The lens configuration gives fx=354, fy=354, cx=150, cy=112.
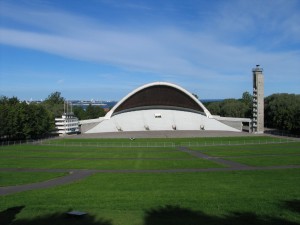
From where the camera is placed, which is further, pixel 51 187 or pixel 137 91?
pixel 137 91

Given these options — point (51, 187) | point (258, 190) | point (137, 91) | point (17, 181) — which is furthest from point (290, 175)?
point (137, 91)

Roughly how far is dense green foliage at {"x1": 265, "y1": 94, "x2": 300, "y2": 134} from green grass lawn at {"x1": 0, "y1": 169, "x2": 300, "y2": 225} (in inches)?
1797

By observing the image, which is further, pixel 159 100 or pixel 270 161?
pixel 159 100

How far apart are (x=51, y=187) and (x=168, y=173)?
8.85 meters

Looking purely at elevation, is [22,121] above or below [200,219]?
above

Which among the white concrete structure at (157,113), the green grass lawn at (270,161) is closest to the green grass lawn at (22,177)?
the green grass lawn at (270,161)

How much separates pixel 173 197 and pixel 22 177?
42.1ft

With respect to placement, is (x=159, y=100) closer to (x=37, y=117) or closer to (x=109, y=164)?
(x=37, y=117)

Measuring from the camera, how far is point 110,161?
34.3m

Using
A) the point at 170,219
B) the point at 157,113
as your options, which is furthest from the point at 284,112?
the point at 170,219

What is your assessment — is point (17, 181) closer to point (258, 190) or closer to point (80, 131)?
point (258, 190)

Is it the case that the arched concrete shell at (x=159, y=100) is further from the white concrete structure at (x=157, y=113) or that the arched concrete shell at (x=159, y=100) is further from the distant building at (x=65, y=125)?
the distant building at (x=65, y=125)

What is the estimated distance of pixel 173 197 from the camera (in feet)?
54.9

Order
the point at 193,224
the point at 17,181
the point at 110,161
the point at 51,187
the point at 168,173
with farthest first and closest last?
the point at 110,161
the point at 168,173
the point at 17,181
the point at 51,187
the point at 193,224
